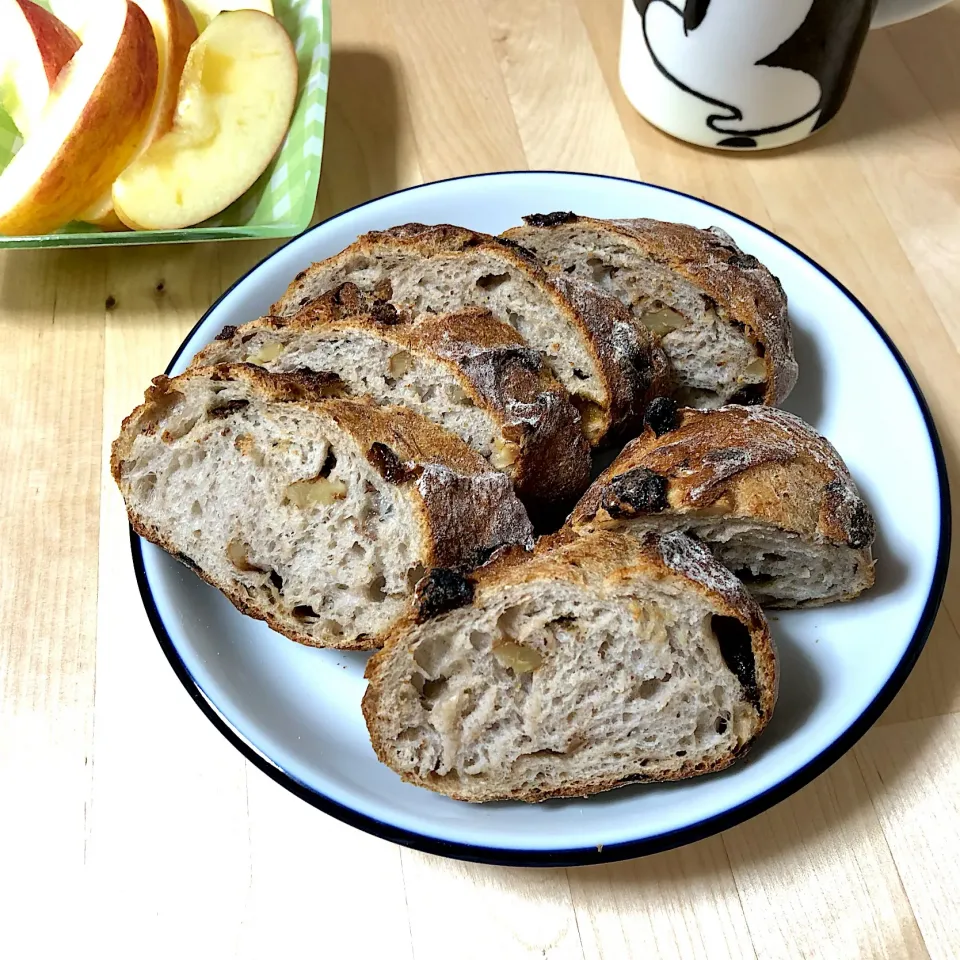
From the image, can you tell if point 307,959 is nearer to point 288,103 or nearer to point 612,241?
point 612,241

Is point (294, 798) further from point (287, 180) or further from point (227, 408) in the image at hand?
point (287, 180)

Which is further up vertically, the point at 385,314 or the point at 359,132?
the point at 385,314

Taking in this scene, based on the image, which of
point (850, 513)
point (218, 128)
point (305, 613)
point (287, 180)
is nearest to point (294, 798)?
point (305, 613)

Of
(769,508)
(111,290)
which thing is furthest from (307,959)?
(111,290)

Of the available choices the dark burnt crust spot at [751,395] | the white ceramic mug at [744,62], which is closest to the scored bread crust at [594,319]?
the dark burnt crust spot at [751,395]

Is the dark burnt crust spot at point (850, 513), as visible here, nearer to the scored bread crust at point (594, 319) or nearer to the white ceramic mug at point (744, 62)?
the scored bread crust at point (594, 319)

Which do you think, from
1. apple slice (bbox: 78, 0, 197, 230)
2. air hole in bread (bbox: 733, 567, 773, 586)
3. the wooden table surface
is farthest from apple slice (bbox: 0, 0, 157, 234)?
air hole in bread (bbox: 733, 567, 773, 586)
